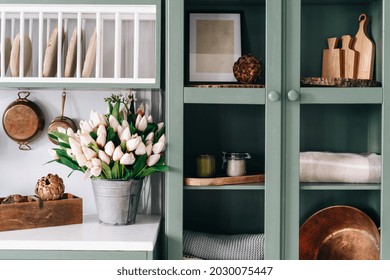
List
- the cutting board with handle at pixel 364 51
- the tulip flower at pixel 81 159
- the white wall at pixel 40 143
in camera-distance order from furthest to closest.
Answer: the white wall at pixel 40 143
the cutting board with handle at pixel 364 51
the tulip flower at pixel 81 159

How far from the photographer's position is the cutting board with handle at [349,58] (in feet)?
6.93

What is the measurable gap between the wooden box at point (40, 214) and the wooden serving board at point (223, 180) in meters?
0.48

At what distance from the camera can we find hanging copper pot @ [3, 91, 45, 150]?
2.24 meters

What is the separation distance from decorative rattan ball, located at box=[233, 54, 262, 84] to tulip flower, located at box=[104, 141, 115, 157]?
0.61 metres

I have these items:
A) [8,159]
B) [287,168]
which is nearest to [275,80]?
[287,168]

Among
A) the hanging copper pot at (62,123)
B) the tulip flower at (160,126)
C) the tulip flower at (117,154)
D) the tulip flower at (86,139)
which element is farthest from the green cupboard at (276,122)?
the hanging copper pot at (62,123)

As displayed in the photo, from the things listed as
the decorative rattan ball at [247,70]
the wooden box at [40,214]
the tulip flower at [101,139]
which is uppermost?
the decorative rattan ball at [247,70]

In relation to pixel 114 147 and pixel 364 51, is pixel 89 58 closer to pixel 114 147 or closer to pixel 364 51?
pixel 114 147

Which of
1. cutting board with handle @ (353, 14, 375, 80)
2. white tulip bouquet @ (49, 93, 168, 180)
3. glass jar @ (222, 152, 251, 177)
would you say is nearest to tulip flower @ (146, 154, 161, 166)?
white tulip bouquet @ (49, 93, 168, 180)

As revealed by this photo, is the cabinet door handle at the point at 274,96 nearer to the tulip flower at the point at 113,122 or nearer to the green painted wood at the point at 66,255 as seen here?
the tulip flower at the point at 113,122

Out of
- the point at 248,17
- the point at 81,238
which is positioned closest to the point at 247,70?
the point at 248,17

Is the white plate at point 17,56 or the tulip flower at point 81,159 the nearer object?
the tulip flower at point 81,159

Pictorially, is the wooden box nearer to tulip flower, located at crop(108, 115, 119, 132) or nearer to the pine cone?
the pine cone

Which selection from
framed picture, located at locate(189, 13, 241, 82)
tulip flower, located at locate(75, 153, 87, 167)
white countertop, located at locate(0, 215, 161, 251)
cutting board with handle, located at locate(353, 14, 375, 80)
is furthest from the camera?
framed picture, located at locate(189, 13, 241, 82)
